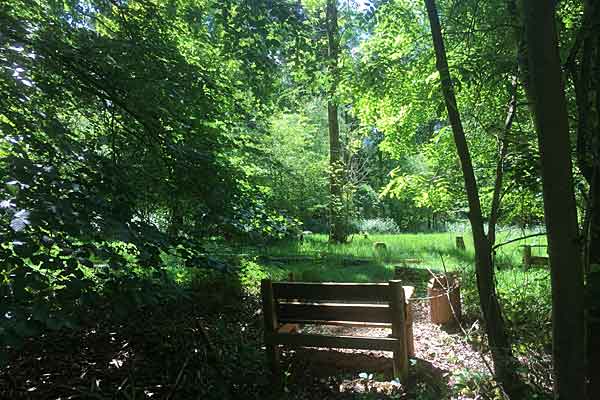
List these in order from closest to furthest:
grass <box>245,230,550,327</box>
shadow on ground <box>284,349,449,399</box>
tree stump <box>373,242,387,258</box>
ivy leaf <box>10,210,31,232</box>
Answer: ivy leaf <box>10,210,31,232</box> < shadow on ground <box>284,349,449,399</box> < grass <box>245,230,550,327</box> < tree stump <box>373,242,387,258</box>

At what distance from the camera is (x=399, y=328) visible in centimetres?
349

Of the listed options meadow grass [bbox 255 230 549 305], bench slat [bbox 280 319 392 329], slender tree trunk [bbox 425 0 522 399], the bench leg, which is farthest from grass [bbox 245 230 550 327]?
slender tree trunk [bbox 425 0 522 399]

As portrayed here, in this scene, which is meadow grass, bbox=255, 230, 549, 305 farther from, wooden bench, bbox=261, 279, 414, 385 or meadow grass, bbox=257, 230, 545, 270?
wooden bench, bbox=261, 279, 414, 385

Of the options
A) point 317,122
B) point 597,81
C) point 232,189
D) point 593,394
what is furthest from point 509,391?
point 317,122

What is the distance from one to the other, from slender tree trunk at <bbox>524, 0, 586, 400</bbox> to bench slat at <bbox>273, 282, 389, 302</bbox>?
6.41 ft

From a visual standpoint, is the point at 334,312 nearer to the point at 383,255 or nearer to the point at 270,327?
the point at 270,327

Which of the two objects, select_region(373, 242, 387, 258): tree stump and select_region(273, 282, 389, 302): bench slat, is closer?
select_region(273, 282, 389, 302): bench slat

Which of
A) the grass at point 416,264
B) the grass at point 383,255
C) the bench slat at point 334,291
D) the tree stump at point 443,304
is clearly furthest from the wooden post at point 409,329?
the grass at point 383,255

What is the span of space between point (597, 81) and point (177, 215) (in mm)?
3291

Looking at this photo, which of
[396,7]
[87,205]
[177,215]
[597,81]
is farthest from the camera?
[396,7]

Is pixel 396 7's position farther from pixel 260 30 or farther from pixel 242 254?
pixel 242 254

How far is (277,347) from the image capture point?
379 centimetres

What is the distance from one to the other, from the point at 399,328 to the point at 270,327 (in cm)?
122

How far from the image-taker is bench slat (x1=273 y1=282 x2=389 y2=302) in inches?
139
